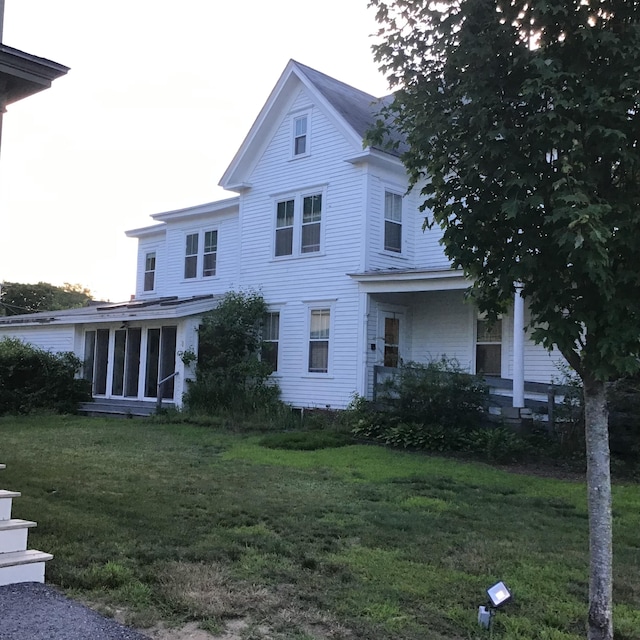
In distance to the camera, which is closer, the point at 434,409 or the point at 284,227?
the point at 434,409

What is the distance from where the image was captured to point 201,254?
20.8m

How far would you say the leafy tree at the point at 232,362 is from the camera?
54.7 ft

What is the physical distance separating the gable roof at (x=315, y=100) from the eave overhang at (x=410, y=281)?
3183mm

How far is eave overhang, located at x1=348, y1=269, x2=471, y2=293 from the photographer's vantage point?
14273 mm

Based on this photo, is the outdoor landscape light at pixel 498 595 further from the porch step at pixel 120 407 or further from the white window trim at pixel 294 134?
the white window trim at pixel 294 134

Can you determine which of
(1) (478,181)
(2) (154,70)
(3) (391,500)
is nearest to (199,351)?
(2) (154,70)

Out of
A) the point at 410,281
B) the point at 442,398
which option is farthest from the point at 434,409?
the point at 410,281

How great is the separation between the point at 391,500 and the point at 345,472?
6.42 ft

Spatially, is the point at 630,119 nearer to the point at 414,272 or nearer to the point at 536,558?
the point at 536,558

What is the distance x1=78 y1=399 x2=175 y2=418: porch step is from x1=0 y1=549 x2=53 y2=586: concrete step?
12.9 metres

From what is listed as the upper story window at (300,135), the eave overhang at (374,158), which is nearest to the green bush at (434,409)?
the eave overhang at (374,158)

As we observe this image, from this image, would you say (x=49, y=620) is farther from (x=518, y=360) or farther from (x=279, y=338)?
(x=279, y=338)

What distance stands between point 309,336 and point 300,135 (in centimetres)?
548

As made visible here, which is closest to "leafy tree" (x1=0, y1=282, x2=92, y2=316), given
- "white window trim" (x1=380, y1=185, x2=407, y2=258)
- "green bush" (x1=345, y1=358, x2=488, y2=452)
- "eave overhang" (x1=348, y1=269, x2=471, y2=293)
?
"white window trim" (x1=380, y1=185, x2=407, y2=258)
